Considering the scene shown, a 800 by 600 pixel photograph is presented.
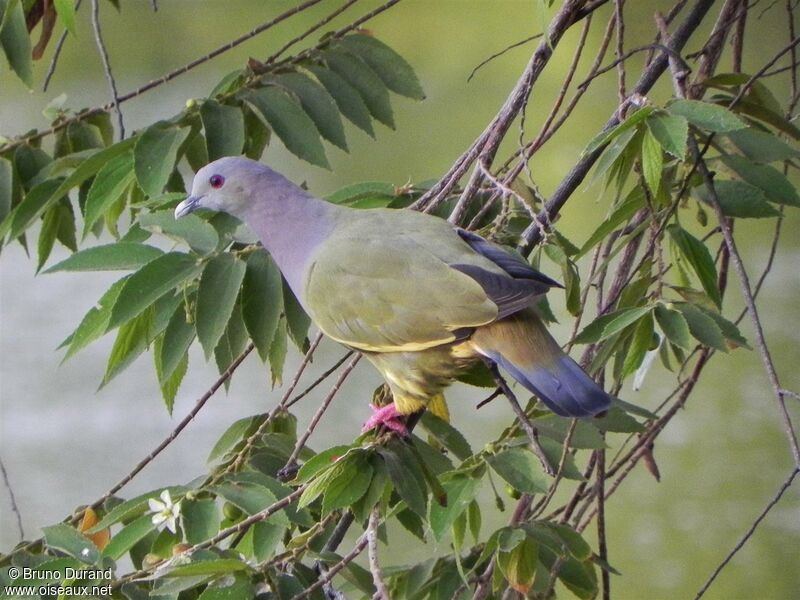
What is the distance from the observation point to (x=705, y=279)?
5.67 feet

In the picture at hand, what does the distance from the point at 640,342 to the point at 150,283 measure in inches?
28.1

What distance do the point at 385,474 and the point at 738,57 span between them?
134 cm

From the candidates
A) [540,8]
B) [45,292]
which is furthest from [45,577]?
[45,292]

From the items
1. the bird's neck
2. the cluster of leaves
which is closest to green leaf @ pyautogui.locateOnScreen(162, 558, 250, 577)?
the cluster of leaves

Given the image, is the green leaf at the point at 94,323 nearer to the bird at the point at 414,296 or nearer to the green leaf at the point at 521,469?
the bird at the point at 414,296

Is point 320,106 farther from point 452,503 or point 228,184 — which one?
Answer: point 452,503

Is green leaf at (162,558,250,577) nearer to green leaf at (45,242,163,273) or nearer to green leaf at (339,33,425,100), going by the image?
green leaf at (45,242,163,273)

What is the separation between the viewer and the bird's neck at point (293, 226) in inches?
74.7

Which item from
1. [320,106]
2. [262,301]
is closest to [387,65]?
[320,106]

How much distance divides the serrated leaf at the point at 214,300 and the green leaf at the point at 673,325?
616 millimetres

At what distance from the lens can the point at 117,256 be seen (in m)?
1.74

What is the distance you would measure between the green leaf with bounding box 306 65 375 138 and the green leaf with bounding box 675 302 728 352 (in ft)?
2.77

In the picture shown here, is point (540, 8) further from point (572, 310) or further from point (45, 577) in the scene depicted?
point (45, 577)

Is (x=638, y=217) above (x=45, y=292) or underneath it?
above
